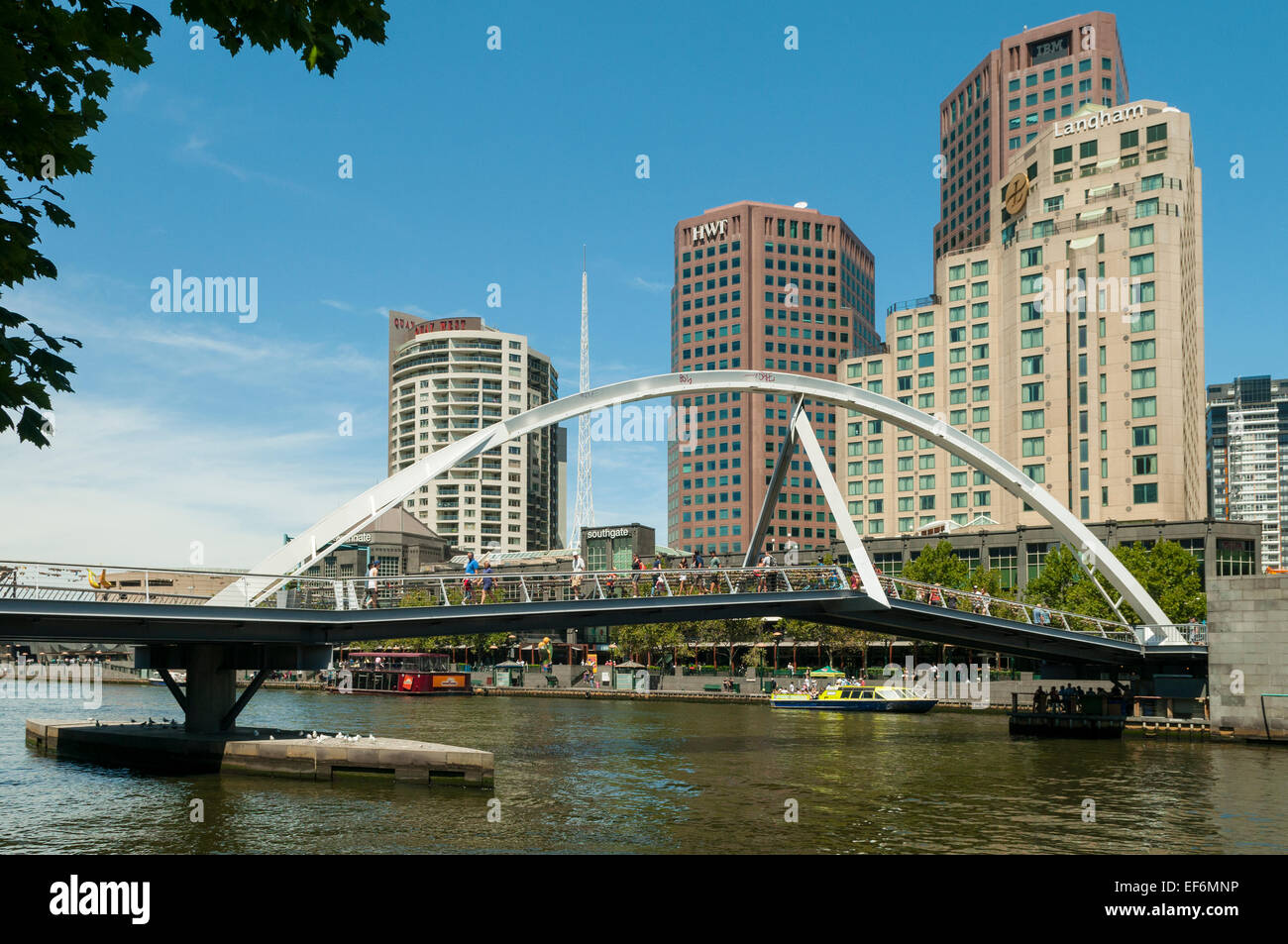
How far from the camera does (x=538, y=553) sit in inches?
6934

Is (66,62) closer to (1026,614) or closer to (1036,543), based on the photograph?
(1026,614)

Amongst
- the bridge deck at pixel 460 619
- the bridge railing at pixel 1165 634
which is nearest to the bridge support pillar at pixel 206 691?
the bridge deck at pixel 460 619

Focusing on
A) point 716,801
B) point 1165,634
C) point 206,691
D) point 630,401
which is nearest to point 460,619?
point 206,691

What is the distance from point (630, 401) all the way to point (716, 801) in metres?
24.2

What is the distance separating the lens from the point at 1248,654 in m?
54.2

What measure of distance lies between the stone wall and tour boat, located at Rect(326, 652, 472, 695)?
73.1 meters

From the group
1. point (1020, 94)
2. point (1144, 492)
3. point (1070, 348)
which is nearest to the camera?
point (1144, 492)

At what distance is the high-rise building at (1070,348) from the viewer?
111312mm

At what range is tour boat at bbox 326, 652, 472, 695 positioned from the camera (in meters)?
110

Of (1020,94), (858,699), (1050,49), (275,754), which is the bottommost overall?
(858,699)

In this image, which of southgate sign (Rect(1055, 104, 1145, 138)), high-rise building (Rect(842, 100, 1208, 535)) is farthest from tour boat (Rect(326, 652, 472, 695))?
southgate sign (Rect(1055, 104, 1145, 138))

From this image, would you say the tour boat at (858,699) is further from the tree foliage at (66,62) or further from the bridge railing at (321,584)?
the tree foliage at (66,62)

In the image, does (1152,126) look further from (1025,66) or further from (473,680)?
(473,680)

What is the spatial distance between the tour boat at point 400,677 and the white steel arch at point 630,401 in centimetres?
6282
